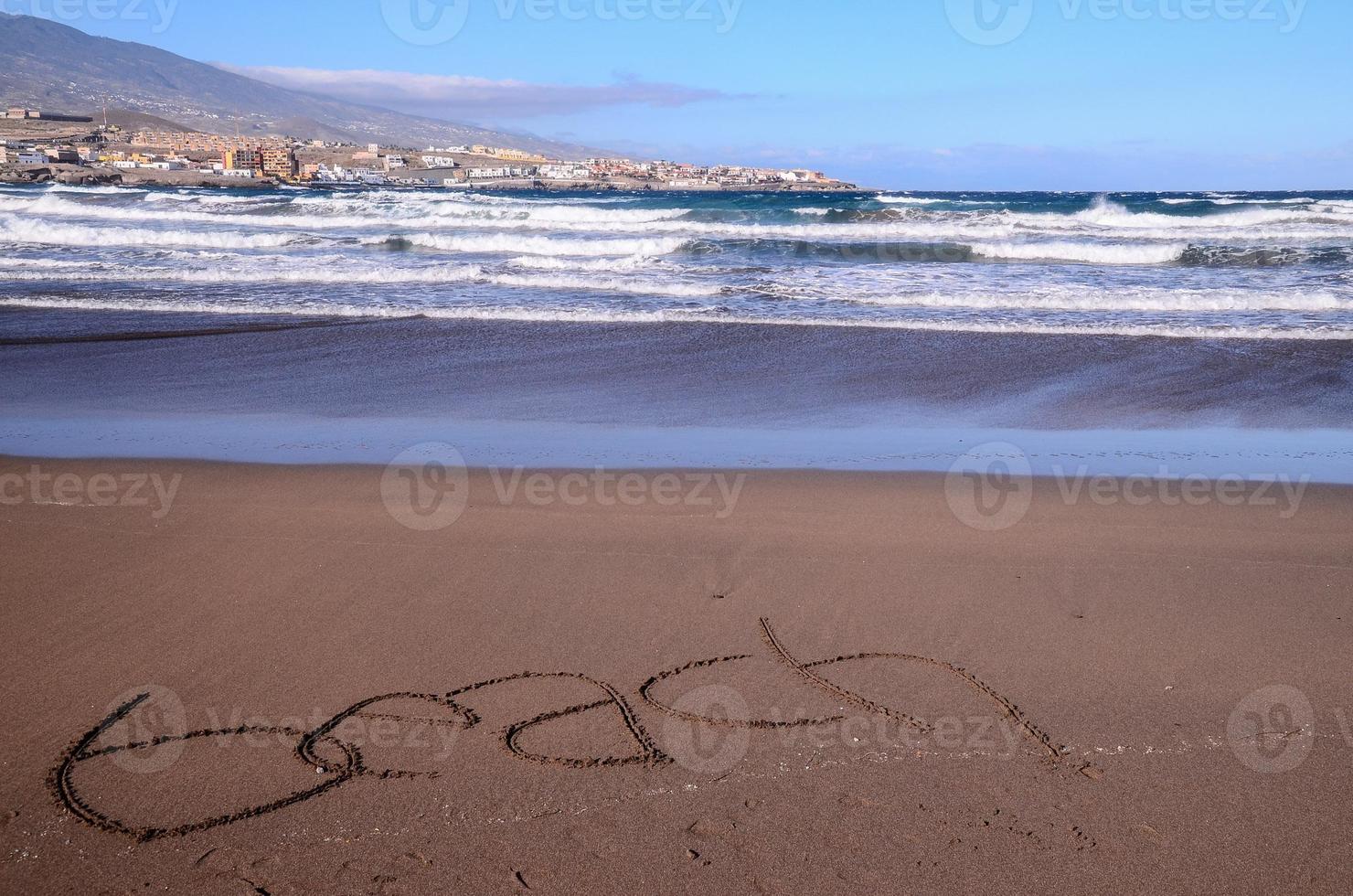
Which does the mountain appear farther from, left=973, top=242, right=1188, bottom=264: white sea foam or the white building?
left=973, top=242, right=1188, bottom=264: white sea foam

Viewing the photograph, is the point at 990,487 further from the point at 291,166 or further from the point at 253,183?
the point at 291,166

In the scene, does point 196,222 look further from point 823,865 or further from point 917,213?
point 823,865

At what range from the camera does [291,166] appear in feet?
258

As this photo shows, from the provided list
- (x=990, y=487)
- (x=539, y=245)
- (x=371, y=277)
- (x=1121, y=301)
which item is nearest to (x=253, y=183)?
(x=539, y=245)

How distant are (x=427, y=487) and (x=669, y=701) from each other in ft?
9.81

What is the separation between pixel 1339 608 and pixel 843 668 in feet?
8.09

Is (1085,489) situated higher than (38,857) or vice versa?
(1085,489)

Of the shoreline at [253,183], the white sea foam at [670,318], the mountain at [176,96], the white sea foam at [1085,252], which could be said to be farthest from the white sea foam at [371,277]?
the mountain at [176,96]

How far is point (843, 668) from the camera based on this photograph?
3.59m

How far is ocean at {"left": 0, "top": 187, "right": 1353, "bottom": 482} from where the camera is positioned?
724cm

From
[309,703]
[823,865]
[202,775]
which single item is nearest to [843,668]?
[823,865]

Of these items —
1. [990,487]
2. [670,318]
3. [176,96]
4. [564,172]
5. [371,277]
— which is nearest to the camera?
[990,487]

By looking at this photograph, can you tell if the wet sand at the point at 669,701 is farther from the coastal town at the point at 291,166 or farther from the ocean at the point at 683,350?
the coastal town at the point at 291,166

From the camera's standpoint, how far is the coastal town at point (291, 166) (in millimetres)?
68688
